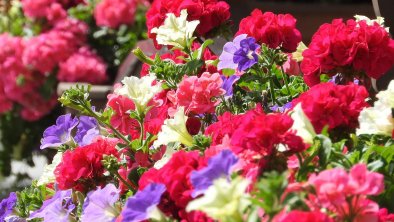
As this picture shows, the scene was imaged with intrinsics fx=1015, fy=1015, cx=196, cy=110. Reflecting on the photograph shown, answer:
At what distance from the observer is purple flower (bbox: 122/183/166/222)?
1.43 metres

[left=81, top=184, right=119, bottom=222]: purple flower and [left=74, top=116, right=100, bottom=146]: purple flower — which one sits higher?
[left=81, top=184, right=119, bottom=222]: purple flower

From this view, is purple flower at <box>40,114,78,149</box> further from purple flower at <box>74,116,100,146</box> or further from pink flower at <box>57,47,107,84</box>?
pink flower at <box>57,47,107,84</box>

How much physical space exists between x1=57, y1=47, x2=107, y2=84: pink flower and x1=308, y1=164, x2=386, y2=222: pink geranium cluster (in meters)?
4.94

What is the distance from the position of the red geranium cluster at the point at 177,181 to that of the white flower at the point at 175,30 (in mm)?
646

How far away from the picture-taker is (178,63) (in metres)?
2.29

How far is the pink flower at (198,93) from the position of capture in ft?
→ 6.42

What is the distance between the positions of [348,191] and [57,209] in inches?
26.3

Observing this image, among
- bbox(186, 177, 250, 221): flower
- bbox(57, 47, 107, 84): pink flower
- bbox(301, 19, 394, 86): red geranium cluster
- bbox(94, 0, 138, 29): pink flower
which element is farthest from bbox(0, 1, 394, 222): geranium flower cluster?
bbox(94, 0, 138, 29): pink flower

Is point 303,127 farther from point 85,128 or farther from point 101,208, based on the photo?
point 85,128

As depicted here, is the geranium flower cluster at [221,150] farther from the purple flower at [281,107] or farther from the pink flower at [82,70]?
the pink flower at [82,70]

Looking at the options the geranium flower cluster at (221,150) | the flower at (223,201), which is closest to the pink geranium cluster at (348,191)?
the geranium flower cluster at (221,150)

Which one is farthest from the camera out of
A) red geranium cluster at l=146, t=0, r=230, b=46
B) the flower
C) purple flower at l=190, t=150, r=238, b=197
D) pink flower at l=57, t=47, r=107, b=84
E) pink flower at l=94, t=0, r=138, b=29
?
pink flower at l=94, t=0, r=138, b=29

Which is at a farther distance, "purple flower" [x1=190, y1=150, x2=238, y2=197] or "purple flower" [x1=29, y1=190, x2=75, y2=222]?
"purple flower" [x1=29, y1=190, x2=75, y2=222]

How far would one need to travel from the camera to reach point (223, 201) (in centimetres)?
127
